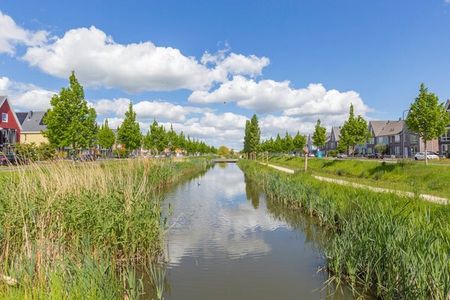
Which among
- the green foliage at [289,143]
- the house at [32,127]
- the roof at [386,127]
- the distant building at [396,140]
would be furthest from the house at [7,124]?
the roof at [386,127]

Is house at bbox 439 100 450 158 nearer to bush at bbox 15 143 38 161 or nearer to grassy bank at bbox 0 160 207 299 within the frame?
grassy bank at bbox 0 160 207 299

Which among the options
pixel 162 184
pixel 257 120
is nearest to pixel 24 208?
pixel 162 184

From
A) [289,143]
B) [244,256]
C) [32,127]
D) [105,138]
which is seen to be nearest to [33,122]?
[32,127]

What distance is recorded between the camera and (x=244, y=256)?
10047mm

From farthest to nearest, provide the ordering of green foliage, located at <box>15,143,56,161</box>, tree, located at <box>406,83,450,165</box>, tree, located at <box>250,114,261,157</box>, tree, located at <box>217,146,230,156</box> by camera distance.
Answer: tree, located at <box>217,146,230,156</box> < tree, located at <box>250,114,261,157</box> < tree, located at <box>406,83,450,165</box> < green foliage, located at <box>15,143,56,161</box>

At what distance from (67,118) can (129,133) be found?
13177mm

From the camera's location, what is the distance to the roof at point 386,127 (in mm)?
77619

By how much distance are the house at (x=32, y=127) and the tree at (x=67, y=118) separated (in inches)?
1381

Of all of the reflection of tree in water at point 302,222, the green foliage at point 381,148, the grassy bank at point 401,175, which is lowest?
the reflection of tree in water at point 302,222

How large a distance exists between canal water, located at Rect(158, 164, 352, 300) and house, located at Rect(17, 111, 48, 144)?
54.9 metres

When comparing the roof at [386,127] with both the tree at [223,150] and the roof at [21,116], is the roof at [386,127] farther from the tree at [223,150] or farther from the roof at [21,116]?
the tree at [223,150]

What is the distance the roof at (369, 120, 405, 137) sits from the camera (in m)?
77.6

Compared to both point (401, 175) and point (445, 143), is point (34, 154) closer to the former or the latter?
point (401, 175)

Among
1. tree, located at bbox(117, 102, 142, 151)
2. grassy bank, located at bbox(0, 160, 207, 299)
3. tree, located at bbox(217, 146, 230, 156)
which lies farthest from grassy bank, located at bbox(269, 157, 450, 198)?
tree, located at bbox(217, 146, 230, 156)
